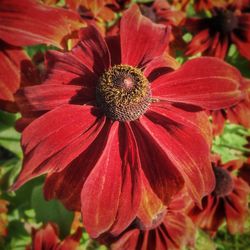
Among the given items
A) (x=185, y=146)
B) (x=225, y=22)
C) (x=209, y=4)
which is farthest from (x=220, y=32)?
(x=185, y=146)

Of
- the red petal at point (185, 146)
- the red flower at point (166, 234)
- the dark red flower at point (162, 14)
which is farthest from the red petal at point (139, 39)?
the dark red flower at point (162, 14)

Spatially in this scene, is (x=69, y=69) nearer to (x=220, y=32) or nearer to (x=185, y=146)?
(x=185, y=146)

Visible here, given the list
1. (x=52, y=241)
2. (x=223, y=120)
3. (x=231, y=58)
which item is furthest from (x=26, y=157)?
(x=231, y=58)

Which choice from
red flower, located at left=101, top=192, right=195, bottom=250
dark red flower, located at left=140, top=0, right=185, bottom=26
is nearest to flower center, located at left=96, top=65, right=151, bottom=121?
red flower, located at left=101, top=192, right=195, bottom=250

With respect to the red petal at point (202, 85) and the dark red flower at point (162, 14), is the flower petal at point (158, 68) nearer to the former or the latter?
the red petal at point (202, 85)

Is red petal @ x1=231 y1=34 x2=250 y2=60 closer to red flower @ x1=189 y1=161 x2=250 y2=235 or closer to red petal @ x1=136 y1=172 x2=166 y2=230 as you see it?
red flower @ x1=189 y1=161 x2=250 y2=235
